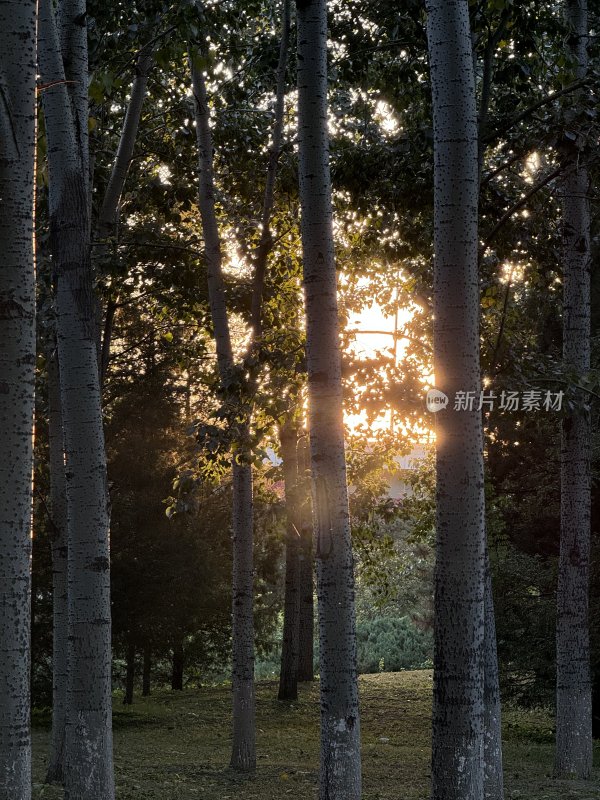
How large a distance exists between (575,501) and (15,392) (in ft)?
30.1

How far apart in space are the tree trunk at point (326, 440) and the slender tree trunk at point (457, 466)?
1064mm

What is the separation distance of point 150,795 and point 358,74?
755 cm

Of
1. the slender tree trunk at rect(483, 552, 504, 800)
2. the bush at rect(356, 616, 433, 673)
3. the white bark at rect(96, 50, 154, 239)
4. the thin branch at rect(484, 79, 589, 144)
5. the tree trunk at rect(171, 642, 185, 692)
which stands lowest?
the bush at rect(356, 616, 433, 673)

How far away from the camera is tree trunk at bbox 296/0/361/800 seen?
6941 millimetres

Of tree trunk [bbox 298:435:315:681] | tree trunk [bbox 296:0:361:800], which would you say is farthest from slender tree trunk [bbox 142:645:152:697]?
tree trunk [bbox 296:0:361:800]

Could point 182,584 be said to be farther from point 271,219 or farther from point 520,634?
point 271,219

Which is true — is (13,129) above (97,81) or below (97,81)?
below

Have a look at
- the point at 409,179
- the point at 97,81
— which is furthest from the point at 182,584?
the point at 97,81

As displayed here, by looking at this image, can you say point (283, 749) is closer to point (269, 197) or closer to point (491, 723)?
point (491, 723)

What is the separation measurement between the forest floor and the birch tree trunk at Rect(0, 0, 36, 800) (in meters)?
6.37

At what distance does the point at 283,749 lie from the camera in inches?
576

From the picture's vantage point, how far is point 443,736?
5.93 m

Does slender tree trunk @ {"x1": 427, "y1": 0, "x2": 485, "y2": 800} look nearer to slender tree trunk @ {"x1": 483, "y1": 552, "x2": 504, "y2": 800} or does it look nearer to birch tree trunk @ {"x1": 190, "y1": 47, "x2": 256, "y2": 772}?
slender tree trunk @ {"x1": 483, "y1": 552, "x2": 504, "y2": 800}

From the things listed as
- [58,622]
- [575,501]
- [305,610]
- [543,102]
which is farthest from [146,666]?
[543,102]
